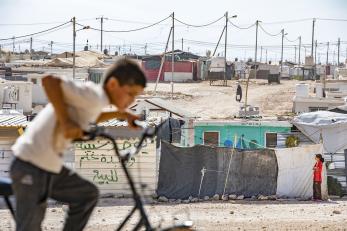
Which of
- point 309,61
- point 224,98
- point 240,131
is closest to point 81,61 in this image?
point 224,98

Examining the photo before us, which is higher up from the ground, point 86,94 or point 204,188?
point 86,94

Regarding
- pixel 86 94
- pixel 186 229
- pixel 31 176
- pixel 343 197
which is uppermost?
pixel 86 94

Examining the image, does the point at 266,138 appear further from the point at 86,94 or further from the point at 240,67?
the point at 240,67

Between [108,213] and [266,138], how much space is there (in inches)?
422

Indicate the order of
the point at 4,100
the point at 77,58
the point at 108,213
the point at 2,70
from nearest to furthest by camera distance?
the point at 108,213 < the point at 4,100 < the point at 2,70 < the point at 77,58

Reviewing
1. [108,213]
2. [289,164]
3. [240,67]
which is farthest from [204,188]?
[240,67]

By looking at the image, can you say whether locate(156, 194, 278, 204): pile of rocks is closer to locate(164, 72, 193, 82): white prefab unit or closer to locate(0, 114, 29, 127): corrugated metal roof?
locate(0, 114, 29, 127): corrugated metal roof

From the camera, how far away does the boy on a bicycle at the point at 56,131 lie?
389cm

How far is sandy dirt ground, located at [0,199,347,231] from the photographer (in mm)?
12752

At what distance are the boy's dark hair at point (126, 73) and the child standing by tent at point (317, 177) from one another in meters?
15.1

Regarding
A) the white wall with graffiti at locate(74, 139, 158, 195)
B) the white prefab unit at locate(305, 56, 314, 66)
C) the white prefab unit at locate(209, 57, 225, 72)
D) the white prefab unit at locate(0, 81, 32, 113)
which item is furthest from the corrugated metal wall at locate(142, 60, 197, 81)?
the white wall with graffiti at locate(74, 139, 158, 195)

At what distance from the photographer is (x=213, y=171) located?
18484 mm

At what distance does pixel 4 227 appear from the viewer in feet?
39.7

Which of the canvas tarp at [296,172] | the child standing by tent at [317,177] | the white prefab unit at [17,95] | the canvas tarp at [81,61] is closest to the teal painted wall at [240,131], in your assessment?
the canvas tarp at [296,172]
